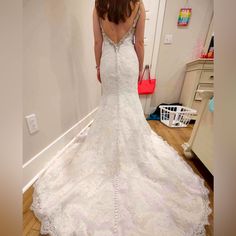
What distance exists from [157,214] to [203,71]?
1925 millimetres

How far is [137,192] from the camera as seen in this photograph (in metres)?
0.76

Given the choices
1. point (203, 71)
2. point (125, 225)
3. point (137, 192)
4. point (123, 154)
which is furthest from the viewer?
point (203, 71)

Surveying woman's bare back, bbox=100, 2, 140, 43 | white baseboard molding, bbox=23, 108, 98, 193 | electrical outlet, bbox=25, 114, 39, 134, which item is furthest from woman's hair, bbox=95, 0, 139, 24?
white baseboard molding, bbox=23, 108, 98, 193

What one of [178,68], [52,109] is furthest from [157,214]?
[178,68]

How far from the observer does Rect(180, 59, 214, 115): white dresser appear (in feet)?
6.08

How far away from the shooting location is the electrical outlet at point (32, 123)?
0.79 metres

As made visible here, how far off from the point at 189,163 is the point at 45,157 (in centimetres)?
110

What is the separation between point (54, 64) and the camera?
3.14 feet

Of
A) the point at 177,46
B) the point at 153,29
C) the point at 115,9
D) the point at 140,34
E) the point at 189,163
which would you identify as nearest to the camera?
the point at 115,9

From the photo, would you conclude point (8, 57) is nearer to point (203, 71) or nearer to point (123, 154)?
point (123, 154)

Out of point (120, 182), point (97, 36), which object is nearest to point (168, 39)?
point (97, 36)

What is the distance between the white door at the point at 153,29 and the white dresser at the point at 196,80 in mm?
546

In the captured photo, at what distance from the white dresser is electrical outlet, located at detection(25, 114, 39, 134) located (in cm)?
200

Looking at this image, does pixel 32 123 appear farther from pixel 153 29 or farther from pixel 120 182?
pixel 153 29
